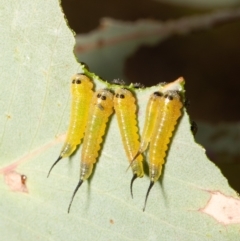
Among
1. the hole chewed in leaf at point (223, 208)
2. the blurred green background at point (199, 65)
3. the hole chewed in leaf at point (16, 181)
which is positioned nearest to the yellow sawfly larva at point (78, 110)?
the hole chewed in leaf at point (16, 181)

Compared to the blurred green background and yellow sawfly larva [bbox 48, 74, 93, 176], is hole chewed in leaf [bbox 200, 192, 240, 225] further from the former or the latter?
the blurred green background

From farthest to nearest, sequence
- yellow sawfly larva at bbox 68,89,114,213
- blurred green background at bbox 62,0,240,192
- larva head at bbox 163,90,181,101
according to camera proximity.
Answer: blurred green background at bbox 62,0,240,192
yellow sawfly larva at bbox 68,89,114,213
larva head at bbox 163,90,181,101

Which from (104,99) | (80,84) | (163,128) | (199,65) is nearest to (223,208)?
(163,128)

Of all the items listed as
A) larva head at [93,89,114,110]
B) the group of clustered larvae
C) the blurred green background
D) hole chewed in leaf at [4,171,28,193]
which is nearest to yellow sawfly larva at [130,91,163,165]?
the group of clustered larvae

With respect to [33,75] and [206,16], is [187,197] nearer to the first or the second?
[33,75]

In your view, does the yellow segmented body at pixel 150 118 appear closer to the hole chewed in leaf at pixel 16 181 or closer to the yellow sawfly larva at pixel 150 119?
the yellow sawfly larva at pixel 150 119

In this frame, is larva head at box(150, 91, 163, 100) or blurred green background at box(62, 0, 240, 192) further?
blurred green background at box(62, 0, 240, 192)

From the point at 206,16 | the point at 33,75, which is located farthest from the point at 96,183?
the point at 206,16
